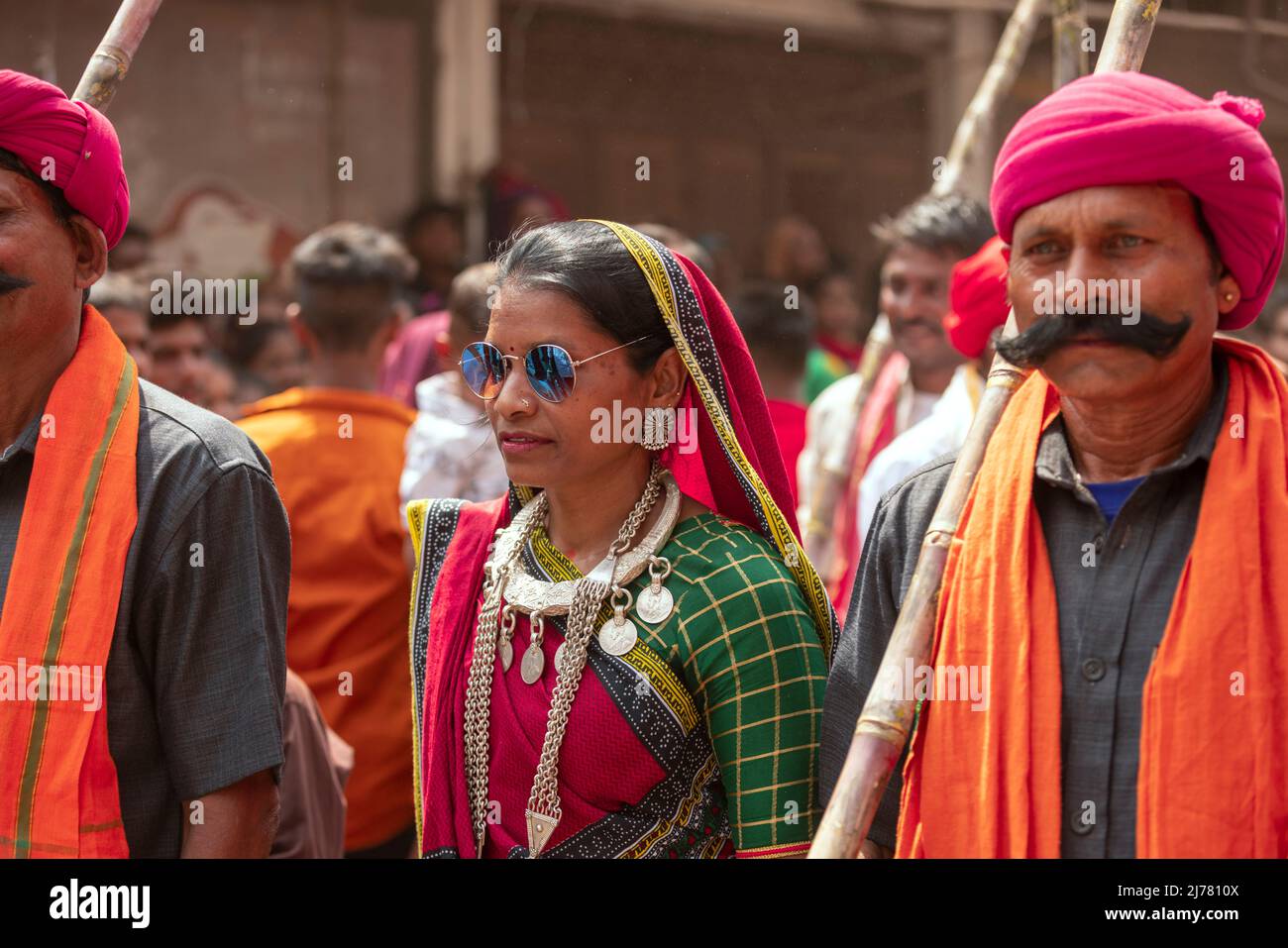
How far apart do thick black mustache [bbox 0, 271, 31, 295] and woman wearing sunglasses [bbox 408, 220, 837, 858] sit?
2.48 ft

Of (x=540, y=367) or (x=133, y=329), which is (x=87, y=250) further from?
(x=133, y=329)

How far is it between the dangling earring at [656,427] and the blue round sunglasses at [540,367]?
13 centimetres

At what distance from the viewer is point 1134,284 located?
236cm

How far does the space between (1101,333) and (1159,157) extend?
0.87ft

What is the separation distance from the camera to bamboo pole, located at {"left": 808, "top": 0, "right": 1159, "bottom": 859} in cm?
235

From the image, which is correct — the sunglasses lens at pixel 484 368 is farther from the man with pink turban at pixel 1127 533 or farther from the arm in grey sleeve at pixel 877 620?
the man with pink turban at pixel 1127 533

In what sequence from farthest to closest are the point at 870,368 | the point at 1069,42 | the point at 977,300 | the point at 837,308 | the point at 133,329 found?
1. the point at 837,308
2. the point at 870,368
3. the point at 133,329
4. the point at 977,300
5. the point at 1069,42

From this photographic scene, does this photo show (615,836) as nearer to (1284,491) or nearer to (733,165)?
(1284,491)

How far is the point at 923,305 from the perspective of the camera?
5.20 m

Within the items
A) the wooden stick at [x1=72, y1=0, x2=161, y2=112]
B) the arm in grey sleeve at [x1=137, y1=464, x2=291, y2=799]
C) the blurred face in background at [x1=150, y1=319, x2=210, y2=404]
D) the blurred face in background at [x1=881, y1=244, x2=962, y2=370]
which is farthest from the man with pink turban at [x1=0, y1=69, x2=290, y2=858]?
the blurred face in background at [x1=150, y1=319, x2=210, y2=404]

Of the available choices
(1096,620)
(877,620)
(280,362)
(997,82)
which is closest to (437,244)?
(280,362)

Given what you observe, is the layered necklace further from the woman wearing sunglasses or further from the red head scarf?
the red head scarf

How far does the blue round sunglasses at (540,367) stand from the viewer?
281 centimetres

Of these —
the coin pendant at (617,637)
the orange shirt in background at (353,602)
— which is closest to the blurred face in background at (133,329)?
A: the orange shirt in background at (353,602)
